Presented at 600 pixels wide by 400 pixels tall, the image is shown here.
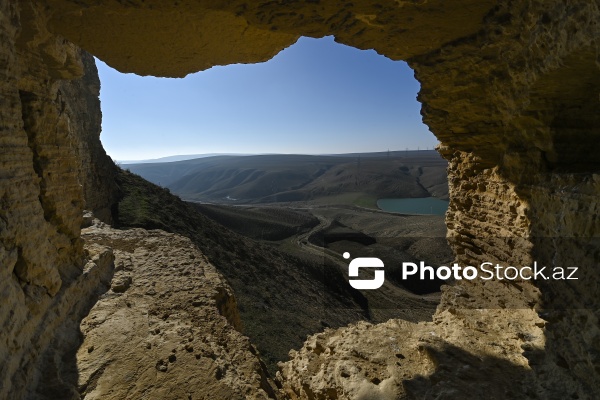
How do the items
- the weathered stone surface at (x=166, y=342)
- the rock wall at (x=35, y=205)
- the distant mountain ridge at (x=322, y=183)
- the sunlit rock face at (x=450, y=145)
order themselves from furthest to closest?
1. the distant mountain ridge at (x=322, y=183)
2. the weathered stone surface at (x=166, y=342)
3. the sunlit rock face at (x=450, y=145)
4. the rock wall at (x=35, y=205)

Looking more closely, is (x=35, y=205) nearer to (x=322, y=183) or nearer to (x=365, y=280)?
(x=365, y=280)

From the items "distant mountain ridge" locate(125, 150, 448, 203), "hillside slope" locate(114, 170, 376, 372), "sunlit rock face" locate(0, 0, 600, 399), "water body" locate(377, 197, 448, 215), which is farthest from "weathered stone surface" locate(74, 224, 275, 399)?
"distant mountain ridge" locate(125, 150, 448, 203)

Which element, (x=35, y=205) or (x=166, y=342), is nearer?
(x=35, y=205)

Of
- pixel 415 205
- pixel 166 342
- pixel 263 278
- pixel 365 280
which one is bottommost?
pixel 365 280

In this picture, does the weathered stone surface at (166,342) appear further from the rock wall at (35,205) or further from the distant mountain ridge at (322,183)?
the distant mountain ridge at (322,183)

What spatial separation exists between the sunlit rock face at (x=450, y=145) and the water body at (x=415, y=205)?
5476cm

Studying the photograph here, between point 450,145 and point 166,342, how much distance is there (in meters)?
5.79

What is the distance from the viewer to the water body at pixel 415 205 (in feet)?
201

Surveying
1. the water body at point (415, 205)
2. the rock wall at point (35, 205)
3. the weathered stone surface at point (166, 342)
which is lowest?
the water body at point (415, 205)

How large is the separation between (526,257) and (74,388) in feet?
19.4

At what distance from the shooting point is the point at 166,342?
17.2ft

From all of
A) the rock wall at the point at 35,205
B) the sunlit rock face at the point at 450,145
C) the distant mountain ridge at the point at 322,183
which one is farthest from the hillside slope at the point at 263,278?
the distant mountain ridge at the point at 322,183

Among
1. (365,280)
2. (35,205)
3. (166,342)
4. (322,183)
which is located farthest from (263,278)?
(322,183)

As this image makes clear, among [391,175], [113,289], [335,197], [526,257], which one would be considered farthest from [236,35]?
[391,175]
